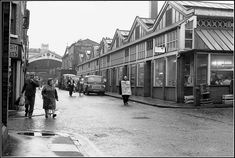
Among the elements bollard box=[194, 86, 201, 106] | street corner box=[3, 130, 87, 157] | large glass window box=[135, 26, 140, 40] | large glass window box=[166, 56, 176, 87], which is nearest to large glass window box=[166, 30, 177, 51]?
large glass window box=[166, 56, 176, 87]

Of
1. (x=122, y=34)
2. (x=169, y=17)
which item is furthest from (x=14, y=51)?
(x=122, y=34)

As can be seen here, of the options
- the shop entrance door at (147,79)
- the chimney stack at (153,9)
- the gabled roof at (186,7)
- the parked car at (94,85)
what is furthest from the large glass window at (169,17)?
the chimney stack at (153,9)

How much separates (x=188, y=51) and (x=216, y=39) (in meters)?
2.27

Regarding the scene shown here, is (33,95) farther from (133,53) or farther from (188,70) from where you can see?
(133,53)

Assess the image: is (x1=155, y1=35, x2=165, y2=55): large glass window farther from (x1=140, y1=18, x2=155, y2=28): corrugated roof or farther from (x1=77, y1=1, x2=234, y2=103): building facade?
(x1=140, y1=18, x2=155, y2=28): corrugated roof

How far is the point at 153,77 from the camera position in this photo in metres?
28.4

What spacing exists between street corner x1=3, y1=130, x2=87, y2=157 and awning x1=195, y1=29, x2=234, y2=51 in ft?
48.4

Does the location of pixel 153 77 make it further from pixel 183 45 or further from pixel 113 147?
pixel 113 147

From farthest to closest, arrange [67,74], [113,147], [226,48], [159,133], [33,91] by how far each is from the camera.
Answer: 1. [67,74]
2. [226,48]
3. [33,91]
4. [159,133]
5. [113,147]

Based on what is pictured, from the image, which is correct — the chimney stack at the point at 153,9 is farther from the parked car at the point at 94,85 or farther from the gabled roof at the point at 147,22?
the parked car at the point at 94,85

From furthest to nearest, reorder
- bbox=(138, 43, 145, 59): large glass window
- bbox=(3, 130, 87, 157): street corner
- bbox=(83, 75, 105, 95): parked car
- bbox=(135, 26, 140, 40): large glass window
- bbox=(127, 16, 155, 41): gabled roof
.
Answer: bbox=(83, 75, 105, 95): parked car < bbox=(135, 26, 140, 40): large glass window < bbox=(127, 16, 155, 41): gabled roof < bbox=(138, 43, 145, 59): large glass window < bbox=(3, 130, 87, 157): street corner

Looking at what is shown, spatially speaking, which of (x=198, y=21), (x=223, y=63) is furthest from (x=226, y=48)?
(x=198, y=21)

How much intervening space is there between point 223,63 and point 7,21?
16.7 meters

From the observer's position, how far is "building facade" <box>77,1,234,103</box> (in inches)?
859
